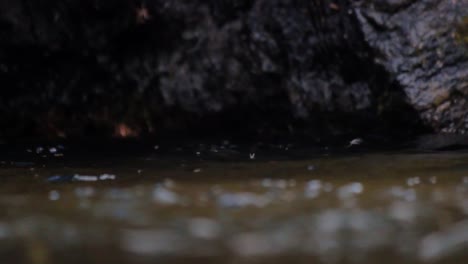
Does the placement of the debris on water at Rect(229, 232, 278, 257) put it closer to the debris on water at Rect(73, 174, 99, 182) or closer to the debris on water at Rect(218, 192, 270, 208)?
the debris on water at Rect(218, 192, 270, 208)

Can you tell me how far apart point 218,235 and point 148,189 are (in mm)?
1230

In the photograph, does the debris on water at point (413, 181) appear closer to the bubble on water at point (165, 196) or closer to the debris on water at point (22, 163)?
the bubble on water at point (165, 196)

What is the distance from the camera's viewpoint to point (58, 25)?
720 cm

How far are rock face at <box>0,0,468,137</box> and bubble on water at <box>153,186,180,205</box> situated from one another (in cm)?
335

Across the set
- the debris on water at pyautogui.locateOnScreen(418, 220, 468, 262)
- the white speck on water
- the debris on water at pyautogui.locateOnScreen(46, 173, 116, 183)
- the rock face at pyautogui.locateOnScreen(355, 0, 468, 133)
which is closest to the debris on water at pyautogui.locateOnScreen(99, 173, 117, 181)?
the debris on water at pyautogui.locateOnScreen(46, 173, 116, 183)

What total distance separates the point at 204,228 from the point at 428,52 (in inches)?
170

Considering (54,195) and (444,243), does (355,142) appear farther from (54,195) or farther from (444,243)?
(444,243)

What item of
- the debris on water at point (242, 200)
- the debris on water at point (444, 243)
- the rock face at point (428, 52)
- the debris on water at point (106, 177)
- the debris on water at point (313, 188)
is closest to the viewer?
the debris on water at point (444, 243)

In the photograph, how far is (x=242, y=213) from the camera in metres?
2.91

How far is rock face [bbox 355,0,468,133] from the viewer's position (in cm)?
610

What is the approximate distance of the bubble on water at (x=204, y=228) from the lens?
2514 millimetres

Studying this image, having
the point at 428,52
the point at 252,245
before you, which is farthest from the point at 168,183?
the point at 428,52

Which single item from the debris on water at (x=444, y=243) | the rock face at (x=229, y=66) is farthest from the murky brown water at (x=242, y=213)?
the rock face at (x=229, y=66)

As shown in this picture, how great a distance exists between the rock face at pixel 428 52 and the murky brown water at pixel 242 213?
1.49 m
